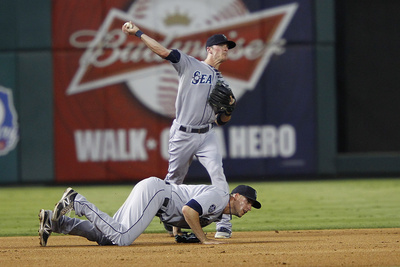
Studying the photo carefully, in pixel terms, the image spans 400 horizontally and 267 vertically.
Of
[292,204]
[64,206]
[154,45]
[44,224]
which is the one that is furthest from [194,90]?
[292,204]

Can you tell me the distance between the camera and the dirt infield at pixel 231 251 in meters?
5.80

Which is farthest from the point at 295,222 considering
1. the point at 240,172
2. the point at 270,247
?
the point at 240,172

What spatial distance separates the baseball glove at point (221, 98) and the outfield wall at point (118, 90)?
7543 millimetres

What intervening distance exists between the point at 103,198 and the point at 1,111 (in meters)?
3.64

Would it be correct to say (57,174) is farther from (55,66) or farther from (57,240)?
(57,240)

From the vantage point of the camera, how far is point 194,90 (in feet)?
25.1

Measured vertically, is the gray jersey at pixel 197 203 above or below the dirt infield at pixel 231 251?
above

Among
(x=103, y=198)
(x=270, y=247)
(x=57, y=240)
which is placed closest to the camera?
(x=270, y=247)

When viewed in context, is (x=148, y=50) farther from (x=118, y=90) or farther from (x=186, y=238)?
(x=186, y=238)

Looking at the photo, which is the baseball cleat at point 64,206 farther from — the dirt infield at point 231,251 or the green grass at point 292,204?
the green grass at point 292,204

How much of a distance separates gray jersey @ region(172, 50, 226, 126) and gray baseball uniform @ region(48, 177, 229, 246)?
954 millimetres

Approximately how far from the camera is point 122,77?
15.3 meters

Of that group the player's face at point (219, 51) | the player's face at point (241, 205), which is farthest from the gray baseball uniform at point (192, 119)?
the player's face at point (241, 205)

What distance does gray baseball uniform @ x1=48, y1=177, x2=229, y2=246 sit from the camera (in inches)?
263
